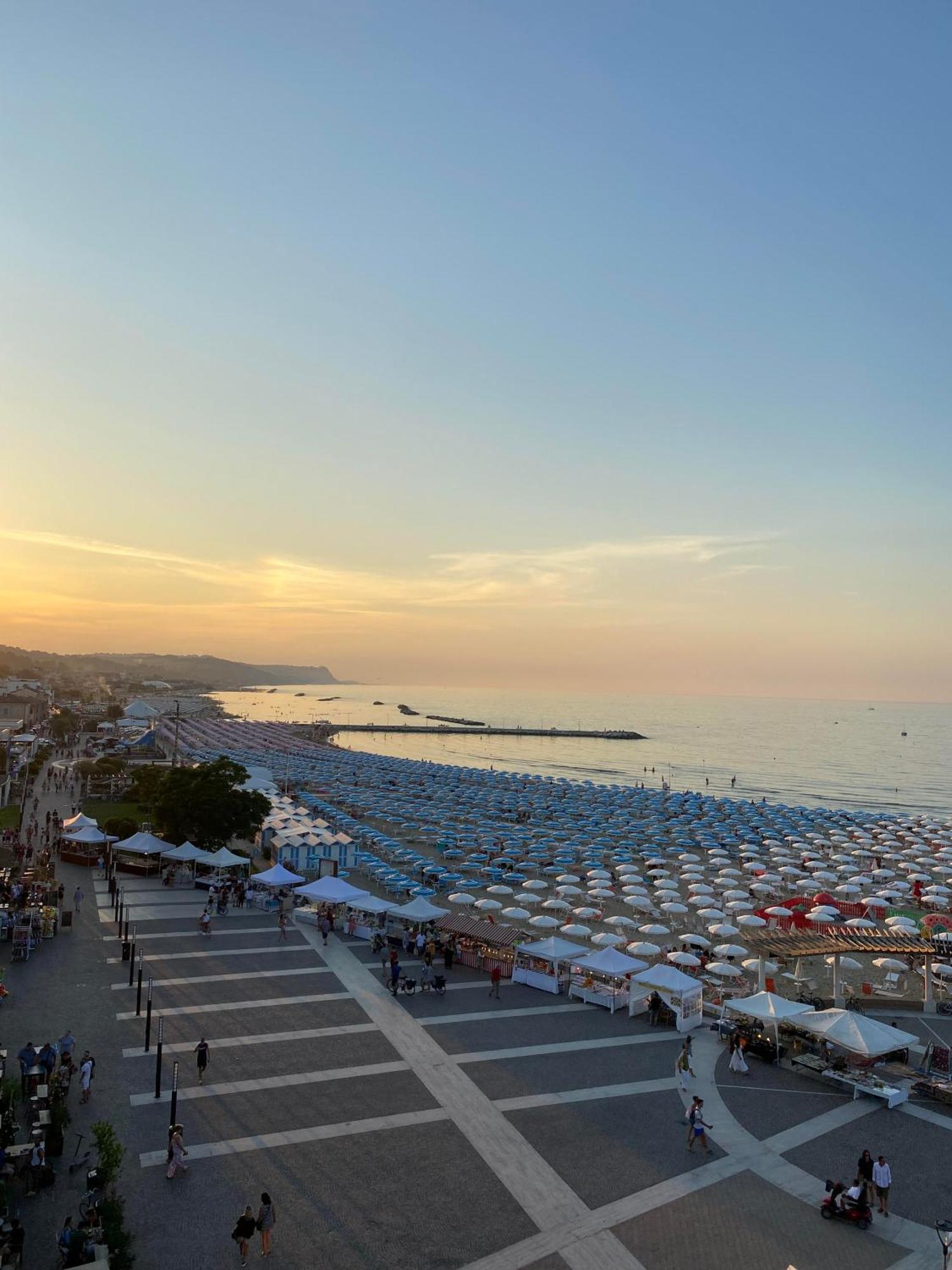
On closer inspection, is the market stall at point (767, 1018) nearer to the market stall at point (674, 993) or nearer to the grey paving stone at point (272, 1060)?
the market stall at point (674, 993)

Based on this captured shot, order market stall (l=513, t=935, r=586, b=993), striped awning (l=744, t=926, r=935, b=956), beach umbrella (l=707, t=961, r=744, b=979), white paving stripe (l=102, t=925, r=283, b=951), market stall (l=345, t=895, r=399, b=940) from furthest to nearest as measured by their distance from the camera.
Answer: market stall (l=345, t=895, r=399, b=940), beach umbrella (l=707, t=961, r=744, b=979), white paving stripe (l=102, t=925, r=283, b=951), market stall (l=513, t=935, r=586, b=993), striped awning (l=744, t=926, r=935, b=956)

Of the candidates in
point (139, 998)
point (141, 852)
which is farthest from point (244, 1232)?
point (141, 852)

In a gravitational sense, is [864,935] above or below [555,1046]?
above

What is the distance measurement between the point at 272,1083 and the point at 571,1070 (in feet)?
20.2

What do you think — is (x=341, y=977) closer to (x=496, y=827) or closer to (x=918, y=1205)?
(x=918, y=1205)

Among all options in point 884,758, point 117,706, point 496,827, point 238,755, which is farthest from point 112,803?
point 884,758

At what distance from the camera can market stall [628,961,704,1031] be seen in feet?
68.2

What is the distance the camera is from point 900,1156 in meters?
14.8

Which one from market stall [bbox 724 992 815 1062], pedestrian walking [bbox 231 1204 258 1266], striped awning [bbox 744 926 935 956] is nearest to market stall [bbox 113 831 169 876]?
striped awning [bbox 744 926 935 956]

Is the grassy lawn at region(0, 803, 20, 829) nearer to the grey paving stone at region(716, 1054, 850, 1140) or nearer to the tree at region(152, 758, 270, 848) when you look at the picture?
the tree at region(152, 758, 270, 848)

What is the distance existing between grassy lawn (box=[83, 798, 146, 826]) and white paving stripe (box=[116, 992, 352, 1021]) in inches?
1103

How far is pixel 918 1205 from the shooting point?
43.2 feet

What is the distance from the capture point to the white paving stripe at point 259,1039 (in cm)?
1716

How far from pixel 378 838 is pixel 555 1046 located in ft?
101
